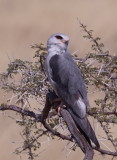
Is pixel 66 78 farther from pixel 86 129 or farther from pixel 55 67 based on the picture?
pixel 86 129

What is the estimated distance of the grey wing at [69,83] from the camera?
4.73 metres

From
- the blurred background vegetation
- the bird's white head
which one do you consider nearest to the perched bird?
the bird's white head

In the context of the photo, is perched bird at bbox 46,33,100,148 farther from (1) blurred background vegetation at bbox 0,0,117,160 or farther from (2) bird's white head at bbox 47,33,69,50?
(1) blurred background vegetation at bbox 0,0,117,160

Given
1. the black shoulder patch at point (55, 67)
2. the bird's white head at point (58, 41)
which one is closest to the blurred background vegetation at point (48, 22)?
the bird's white head at point (58, 41)

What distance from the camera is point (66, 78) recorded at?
504 cm

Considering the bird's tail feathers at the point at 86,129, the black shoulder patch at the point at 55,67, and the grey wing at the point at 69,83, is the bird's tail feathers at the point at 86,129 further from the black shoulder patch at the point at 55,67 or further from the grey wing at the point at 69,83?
the black shoulder patch at the point at 55,67

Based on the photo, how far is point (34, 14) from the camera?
19.6 meters

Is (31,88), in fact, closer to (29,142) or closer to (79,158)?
(29,142)

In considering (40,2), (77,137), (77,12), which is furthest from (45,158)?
(40,2)

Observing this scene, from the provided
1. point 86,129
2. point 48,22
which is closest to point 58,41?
point 86,129

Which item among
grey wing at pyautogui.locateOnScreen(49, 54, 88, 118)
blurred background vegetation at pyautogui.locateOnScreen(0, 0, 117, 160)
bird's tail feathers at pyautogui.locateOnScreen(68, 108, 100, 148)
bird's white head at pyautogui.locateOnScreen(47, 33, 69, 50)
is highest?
blurred background vegetation at pyautogui.locateOnScreen(0, 0, 117, 160)

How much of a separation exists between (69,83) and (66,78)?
0.07m

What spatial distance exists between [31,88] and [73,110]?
1.41ft

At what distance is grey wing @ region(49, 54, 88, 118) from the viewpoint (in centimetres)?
473
